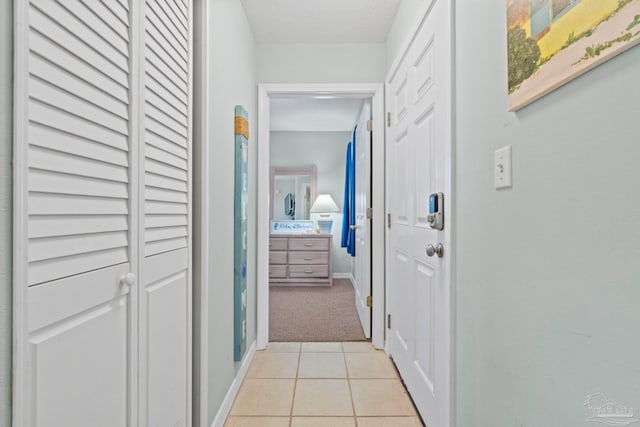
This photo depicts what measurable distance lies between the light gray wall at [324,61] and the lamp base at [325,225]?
2.97 metres

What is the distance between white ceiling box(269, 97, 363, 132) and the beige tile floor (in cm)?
252

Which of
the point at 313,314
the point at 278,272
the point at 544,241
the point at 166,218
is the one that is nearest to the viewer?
the point at 544,241

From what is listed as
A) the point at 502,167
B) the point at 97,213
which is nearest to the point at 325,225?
the point at 502,167

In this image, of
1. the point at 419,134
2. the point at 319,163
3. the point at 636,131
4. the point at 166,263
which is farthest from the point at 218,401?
the point at 319,163

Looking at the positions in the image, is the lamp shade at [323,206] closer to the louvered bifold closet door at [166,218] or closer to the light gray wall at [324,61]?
the light gray wall at [324,61]

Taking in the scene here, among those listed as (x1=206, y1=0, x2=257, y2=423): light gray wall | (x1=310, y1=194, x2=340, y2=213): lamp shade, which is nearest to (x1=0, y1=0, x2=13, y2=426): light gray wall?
(x1=206, y1=0, x2=257, y2=423): light gray wall

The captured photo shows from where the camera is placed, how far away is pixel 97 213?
759 millimetres

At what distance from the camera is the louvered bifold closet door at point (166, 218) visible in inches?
38.8

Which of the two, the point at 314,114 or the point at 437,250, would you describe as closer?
the point at 437,250

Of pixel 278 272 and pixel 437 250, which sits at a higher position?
pixel 437 250

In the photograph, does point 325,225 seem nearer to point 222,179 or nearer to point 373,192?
point 373,192

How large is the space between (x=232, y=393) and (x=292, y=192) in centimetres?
378

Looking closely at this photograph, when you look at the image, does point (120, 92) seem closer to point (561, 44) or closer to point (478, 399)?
point (561, 44)

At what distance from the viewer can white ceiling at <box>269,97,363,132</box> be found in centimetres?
399
